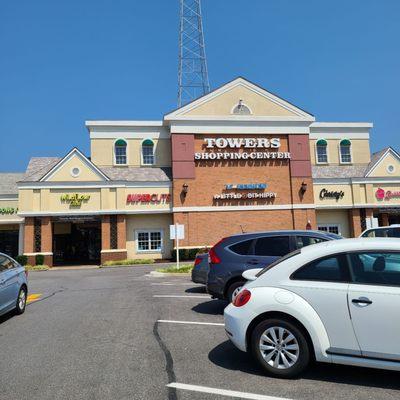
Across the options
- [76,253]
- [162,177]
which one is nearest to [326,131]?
[162,177]

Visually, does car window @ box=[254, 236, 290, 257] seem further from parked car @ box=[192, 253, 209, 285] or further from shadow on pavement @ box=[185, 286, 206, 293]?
shadow on pavement @ box=[185, 286, 206, 293]

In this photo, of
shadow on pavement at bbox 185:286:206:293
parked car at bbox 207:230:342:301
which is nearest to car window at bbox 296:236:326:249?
parked car at bbox 207:230:342:301

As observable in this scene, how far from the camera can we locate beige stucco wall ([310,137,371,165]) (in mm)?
34344

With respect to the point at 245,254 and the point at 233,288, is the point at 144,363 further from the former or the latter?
the point at 245,254

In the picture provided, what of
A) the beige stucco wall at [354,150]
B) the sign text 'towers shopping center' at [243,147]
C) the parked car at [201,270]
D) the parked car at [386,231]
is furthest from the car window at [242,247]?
the beige stucco wall at [354,150]

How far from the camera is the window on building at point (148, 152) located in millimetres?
31859

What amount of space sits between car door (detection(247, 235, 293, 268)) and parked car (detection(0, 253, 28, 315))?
17.3ft

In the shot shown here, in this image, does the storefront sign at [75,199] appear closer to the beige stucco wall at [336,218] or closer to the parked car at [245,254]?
the beige stucco wall at [336,218]

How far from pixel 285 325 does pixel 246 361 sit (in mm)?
1038

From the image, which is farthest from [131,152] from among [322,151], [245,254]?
[245,254]

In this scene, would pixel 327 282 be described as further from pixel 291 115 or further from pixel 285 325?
pixel 291 115

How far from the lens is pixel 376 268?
191 inches

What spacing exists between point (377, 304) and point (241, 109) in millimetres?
27292

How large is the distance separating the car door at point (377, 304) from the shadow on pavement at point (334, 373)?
0.43 meters
